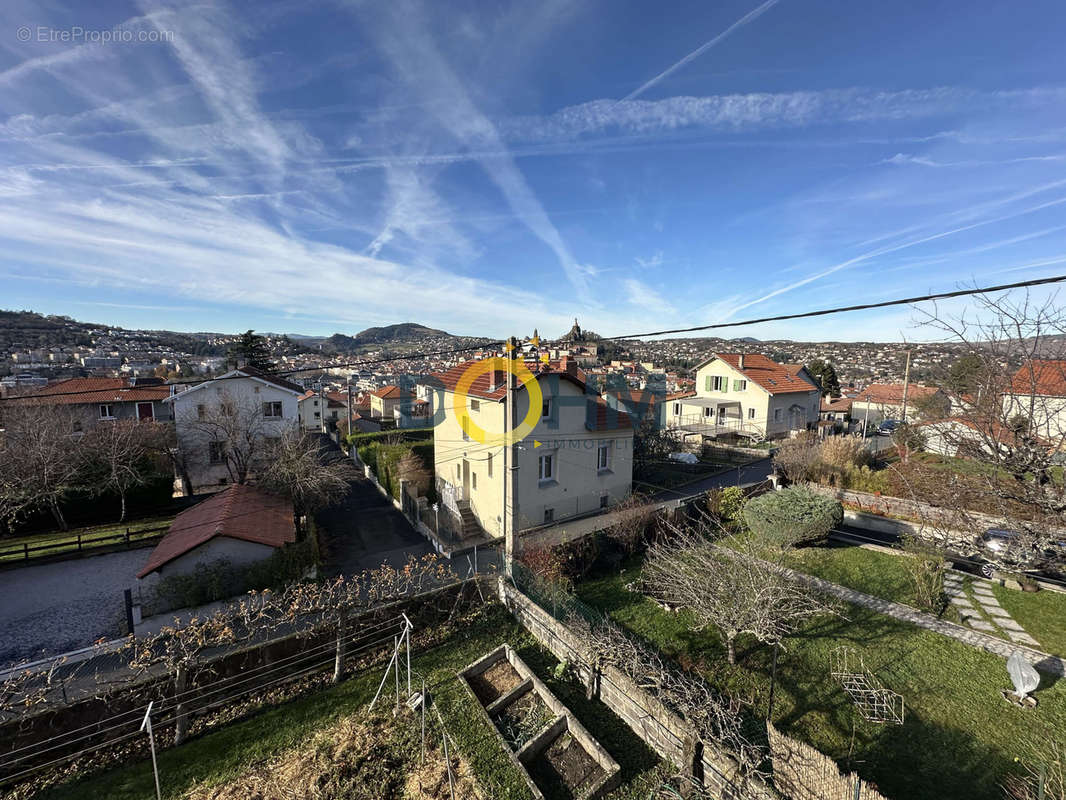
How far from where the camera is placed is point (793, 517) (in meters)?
14.3

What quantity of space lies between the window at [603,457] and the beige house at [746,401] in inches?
722

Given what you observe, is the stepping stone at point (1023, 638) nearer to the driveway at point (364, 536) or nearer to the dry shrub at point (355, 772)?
the dry shrub at point (355, 772)

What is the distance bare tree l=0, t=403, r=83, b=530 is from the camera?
14620 mm

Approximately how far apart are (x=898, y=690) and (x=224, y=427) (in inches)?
1054

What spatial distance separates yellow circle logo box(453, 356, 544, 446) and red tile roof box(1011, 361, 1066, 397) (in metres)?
10.1

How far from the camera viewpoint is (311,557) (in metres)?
12.4

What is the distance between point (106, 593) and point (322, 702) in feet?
31.4

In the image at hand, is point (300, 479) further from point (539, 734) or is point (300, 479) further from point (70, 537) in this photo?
point (539, 734)

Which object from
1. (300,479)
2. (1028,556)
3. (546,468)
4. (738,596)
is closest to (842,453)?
(546,468)

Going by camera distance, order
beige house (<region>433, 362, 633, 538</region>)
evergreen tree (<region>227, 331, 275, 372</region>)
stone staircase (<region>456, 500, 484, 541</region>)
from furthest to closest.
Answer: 1. evergreen tree (<region>227, 331, 275, 372</region>)
2. stone staircase (<region>456, 500, 484, 541</region>)
3. beige house (<region>433, 362, 633, 538</region>)

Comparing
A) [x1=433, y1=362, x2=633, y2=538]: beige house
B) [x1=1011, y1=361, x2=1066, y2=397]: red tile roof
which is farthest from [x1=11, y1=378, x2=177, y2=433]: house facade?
[x1=1011, y1=361, x2=1066, y2=397]: red tile roof

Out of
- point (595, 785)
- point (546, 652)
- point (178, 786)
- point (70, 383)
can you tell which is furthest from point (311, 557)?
point (70, 383)

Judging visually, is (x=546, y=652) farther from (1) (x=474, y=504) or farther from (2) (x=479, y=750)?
(1) (x=474, y=504)

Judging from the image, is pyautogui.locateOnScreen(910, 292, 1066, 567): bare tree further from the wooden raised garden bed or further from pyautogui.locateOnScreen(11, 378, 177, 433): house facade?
pyautogui.locateOnScreen(11, 378, 177, 433): house facade
